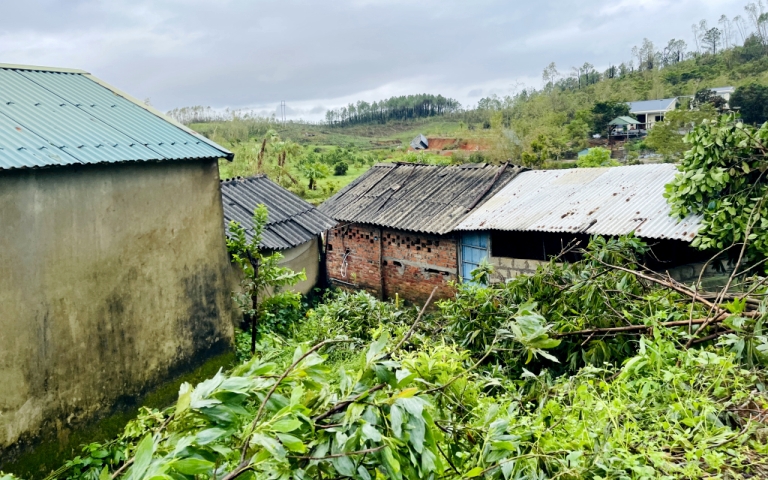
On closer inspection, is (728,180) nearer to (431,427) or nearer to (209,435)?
(431,427)

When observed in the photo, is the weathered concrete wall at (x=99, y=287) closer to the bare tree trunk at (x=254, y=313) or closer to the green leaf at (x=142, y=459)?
the bare tree trunk at (x=254, y=313)

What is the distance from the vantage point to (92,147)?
5719 mm

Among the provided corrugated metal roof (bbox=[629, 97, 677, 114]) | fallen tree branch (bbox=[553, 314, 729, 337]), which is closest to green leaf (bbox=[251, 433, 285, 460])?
fallen tree branch (bbox=[553, 314, 729, 337])

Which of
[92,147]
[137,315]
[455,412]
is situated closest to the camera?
[455,412]

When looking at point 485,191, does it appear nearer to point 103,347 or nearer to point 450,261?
point 450,261

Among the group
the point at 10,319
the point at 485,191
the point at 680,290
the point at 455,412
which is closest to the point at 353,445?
the point at 455,412

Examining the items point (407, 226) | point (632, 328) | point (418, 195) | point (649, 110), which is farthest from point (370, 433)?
point (649, 110)

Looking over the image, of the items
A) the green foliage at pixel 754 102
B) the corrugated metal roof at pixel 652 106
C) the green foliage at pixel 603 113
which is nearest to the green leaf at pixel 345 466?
the green foliage at pixel 754 102

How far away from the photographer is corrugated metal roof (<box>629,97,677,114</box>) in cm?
4169

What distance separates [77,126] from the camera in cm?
605

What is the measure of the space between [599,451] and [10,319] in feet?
17.0

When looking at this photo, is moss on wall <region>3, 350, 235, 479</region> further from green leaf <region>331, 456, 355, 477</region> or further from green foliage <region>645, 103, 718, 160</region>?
green foliage <region>645, 103, 718, 160</region>

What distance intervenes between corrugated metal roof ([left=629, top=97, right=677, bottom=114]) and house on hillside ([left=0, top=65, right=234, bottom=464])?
4186 centimetres

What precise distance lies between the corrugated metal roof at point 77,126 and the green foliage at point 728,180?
6694 mm
